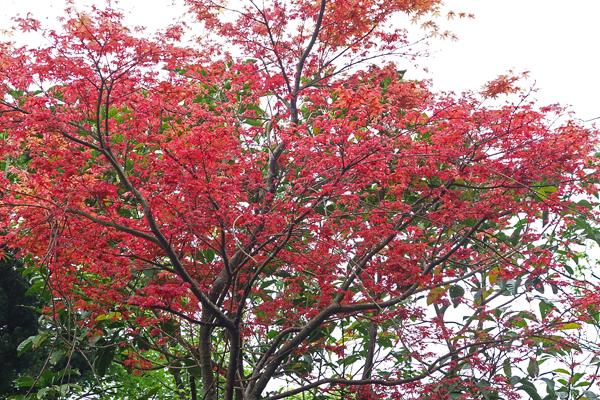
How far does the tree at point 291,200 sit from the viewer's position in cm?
371

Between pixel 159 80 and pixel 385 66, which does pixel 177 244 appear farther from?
pixel 385 66

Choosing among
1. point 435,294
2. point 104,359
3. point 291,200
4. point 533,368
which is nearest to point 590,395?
point 533,368

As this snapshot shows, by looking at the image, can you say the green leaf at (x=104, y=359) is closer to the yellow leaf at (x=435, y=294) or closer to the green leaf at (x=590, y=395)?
the yellow leaf at (x=435, y=294)

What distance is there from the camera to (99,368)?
4922 mm

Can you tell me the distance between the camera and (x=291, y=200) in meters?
4.24

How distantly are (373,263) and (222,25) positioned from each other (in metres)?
2.91

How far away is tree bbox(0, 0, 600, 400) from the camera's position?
12.2ft

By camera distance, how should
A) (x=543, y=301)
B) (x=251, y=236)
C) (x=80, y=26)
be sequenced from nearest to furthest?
(x=80, y=26) → (x=251, y=236) → (x=543, y=301)

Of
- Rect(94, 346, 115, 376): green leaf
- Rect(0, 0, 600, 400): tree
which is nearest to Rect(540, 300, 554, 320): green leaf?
Rect(0, 0, 600, 400): tree

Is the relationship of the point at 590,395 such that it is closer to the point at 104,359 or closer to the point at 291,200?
the point at 291,200

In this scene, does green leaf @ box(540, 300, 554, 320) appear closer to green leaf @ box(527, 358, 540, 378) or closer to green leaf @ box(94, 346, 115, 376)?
green leaf @ box(527, 358, 540, 378)

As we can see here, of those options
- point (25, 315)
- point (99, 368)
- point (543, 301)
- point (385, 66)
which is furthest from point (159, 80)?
point (25, 315)

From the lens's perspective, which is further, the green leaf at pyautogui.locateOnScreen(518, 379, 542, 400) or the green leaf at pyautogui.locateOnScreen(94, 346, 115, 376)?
the green leaf at pyautogui.locateOnScreen(94, 346, 115, 376)

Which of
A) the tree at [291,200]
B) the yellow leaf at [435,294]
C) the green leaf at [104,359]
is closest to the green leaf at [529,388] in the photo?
the tree at [291,200]
